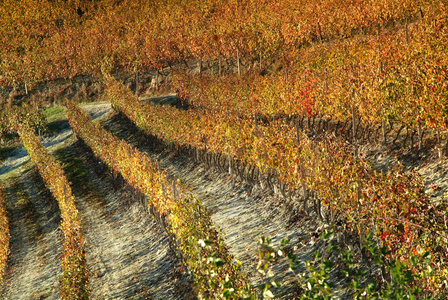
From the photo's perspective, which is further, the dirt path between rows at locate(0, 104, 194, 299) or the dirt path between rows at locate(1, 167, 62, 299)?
the dirt path between rows at locate(1, 167, 62, 299)

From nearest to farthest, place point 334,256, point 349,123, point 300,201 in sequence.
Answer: point 334,256
point 300,201
point 349,123

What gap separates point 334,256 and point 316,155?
325 centimetres

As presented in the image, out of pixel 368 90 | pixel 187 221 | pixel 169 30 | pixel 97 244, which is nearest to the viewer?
pixel 187 221

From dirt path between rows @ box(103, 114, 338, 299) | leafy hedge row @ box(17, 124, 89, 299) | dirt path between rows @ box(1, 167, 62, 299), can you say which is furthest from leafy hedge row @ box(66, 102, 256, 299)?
dirt path between rows @ box(1, 167, 62, 299)

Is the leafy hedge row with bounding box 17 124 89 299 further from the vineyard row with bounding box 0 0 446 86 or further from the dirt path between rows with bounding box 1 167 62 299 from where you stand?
the vineyard row with bounding box 0 0 446 86

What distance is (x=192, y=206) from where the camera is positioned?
11.9 m

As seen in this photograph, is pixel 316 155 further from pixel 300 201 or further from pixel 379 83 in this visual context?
pixel 379 83

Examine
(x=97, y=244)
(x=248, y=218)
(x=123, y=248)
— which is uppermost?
(x=248, y=218)

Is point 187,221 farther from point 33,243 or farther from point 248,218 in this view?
point 33,243

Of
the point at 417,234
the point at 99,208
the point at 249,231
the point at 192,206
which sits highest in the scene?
the point at 417,234

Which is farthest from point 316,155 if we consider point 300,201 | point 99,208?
point 99,208

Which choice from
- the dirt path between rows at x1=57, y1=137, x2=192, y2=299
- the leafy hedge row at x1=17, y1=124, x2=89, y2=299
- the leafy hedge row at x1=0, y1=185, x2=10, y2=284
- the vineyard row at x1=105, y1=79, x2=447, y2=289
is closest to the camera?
the vineyard row at x1=105, y1=79, x2=447, y2=289

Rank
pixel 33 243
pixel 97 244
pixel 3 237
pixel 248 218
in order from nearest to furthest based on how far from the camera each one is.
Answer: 1. pixel 248 218
2. pixel 97 244
3. pixel 33 243
4. pixel 3 237

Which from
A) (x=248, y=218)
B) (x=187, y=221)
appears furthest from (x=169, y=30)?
(x=187, y=221)
